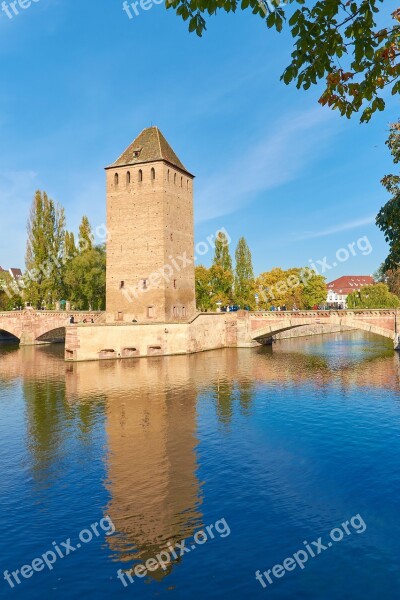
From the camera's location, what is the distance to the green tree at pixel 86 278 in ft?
188

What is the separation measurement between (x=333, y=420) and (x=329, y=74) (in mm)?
15875

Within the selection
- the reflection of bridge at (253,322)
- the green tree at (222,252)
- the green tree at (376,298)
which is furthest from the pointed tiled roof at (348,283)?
the reflection of bridge at (253,322)

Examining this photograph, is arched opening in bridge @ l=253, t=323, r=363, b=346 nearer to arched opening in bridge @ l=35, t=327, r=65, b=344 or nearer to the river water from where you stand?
arched opening in bridge @ l=35, t=327, r=65, b=344

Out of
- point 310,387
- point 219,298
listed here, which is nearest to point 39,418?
point 310,387

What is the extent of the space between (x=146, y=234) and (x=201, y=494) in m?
33.6

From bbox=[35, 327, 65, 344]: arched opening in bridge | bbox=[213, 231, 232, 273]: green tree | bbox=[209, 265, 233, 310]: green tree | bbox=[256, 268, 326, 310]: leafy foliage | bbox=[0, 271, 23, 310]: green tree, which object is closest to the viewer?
bbox=[35, 327, 65, 344]: arched opening in bridge

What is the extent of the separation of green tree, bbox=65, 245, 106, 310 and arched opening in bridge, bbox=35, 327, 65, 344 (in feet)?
13.4

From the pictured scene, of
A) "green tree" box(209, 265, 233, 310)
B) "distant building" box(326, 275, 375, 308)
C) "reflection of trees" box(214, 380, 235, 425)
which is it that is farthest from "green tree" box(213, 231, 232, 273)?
"distant building" box(326, 275, 375, 308)

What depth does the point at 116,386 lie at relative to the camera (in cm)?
2725

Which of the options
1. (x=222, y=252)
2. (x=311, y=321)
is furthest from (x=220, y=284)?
(x=311, y=321)

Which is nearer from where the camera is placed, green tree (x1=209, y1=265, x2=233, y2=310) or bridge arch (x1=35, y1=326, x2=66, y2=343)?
bridge arch (x1=35, y1=326, x2=66, y2=343)

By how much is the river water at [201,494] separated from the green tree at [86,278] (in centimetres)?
3365

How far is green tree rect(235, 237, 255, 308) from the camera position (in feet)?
230

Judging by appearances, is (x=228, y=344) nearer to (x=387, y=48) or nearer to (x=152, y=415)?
(x=152, y=415)
